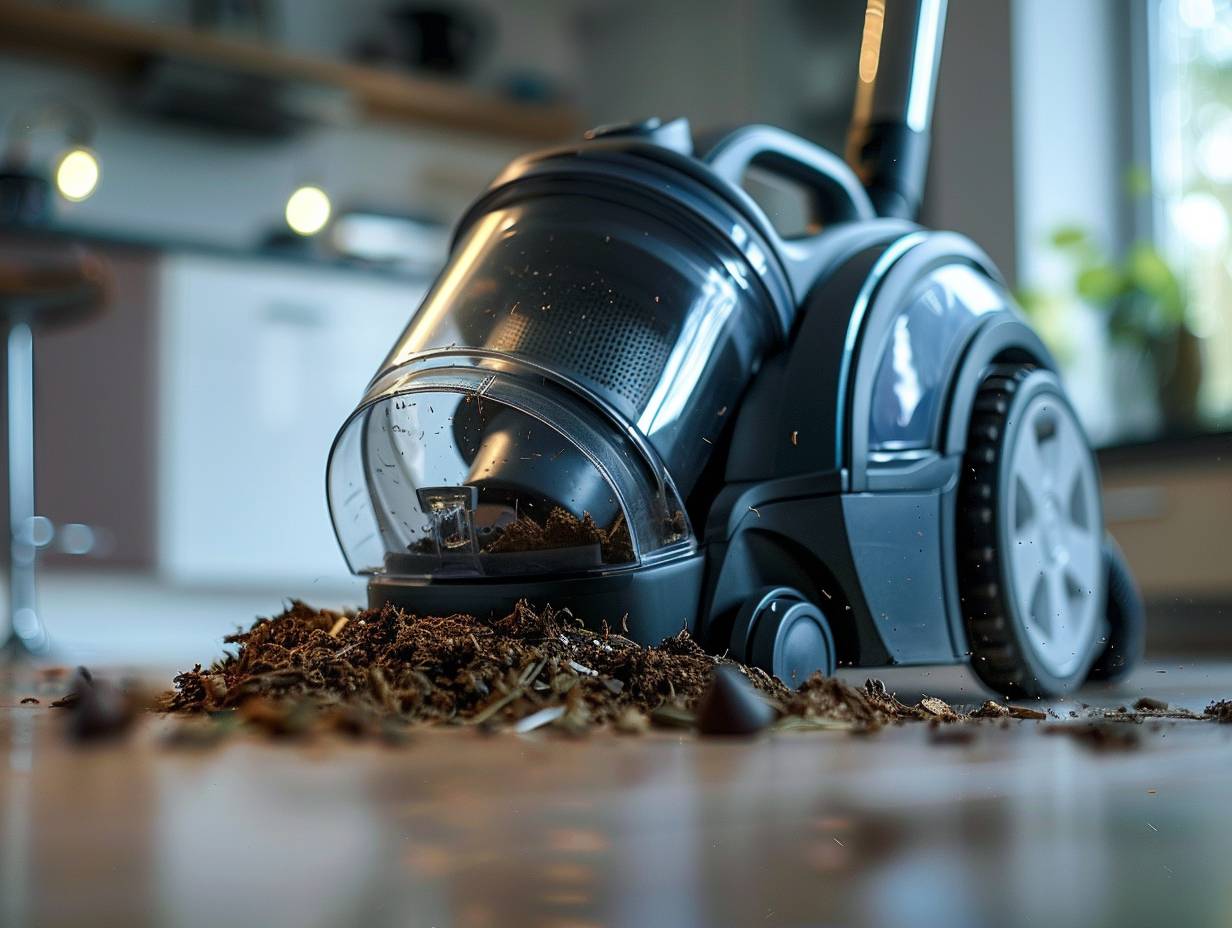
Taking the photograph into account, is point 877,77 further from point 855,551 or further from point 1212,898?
point 1212,898

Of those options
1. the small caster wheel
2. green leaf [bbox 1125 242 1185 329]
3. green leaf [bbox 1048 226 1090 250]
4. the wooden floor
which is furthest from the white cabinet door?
the wooden floor

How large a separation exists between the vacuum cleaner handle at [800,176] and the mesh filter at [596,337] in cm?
15

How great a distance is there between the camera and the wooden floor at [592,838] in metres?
0.27

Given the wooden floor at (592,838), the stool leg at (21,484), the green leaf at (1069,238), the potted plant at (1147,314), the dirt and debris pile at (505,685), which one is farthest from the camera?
the green leaf at (1069,238)

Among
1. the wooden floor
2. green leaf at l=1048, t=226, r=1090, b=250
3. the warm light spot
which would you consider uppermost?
green leaf at l=1048, t=226, r=1090, b=250

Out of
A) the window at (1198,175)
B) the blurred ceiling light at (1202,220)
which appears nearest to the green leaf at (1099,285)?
the window at (1198,175)

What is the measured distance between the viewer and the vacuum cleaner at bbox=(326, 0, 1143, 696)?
0.78 metres

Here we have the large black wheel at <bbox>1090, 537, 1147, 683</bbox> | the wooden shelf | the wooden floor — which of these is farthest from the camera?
the wooden shelf

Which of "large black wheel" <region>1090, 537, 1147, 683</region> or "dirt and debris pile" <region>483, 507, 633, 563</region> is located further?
"large black wheel" <region>1090, 537, 1147, 683</region>

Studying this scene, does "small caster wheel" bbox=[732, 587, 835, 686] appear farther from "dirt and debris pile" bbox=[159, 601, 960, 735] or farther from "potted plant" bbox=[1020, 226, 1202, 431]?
"potted plant" bbox=[1020, 226, 1202, 431]

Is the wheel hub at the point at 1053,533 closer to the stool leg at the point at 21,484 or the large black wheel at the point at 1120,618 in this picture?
the large black wheel at the point at 1120,618

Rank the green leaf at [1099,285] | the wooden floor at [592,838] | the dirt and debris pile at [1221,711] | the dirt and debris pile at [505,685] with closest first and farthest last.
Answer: the wooden floor at [592,838] → the dirt and debris pile at [505,685] → the dirt and debris pile at [1221,711] → the green leaf at [1099,285]

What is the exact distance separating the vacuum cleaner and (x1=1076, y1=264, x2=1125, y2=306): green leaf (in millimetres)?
2062

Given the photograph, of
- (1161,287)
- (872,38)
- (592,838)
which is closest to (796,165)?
(872,38)
